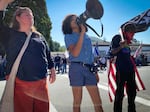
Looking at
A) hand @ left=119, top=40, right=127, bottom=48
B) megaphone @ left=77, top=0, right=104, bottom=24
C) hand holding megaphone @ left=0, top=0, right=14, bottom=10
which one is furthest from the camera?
hand @ left=119, top=40, right=127, bottom=48

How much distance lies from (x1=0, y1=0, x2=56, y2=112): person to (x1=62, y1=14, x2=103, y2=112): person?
374mm

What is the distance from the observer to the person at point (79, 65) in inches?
144

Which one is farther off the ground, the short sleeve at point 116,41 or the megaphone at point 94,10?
the megaphone at point 94,10

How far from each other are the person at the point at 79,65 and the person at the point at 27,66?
1.23 ft

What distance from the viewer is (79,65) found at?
3697mm

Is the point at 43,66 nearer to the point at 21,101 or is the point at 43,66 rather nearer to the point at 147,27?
the point at 21,101

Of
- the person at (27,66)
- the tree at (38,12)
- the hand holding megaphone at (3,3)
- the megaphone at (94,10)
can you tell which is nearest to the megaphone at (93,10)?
the megaphone at (94,10)

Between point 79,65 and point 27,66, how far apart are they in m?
0.63

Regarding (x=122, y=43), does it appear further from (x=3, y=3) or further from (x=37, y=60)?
(x=3, y=3)

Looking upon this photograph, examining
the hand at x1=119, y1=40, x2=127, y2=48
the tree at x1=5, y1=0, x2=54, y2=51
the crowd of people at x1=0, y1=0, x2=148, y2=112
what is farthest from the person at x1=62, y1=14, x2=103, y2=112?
the hand at x1=119, y1=40, x2=127, y2=48

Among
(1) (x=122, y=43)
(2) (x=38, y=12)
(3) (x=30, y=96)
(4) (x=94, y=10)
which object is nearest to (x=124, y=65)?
(1) (x=122, y=43)

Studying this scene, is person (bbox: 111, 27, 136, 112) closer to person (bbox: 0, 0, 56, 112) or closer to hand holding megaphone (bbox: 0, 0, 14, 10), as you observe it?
person (bbox: 0, 0, 56, 112)

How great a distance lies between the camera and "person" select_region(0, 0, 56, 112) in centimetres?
329

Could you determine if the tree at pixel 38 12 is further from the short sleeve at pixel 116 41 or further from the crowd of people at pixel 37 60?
the short sleeve at pixel 116 41
